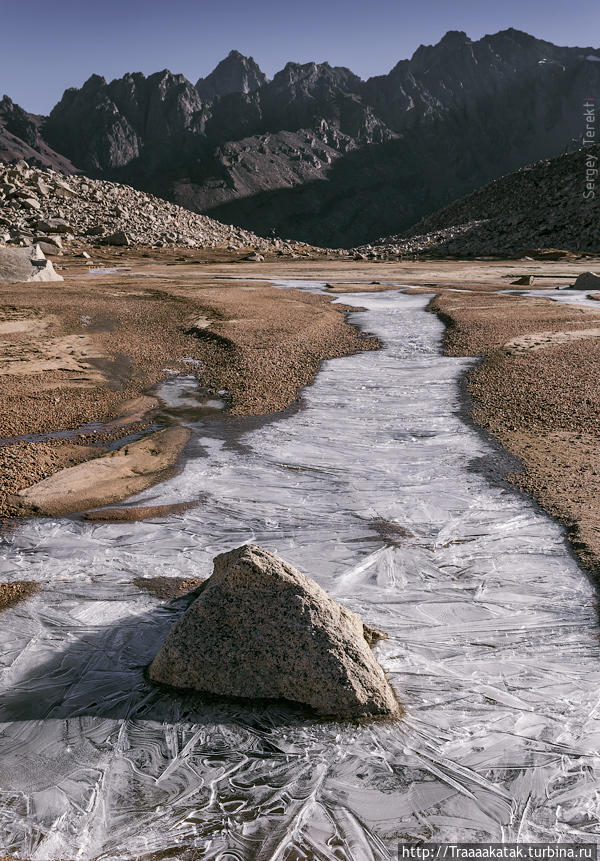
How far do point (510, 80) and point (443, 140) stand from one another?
89.8 ft

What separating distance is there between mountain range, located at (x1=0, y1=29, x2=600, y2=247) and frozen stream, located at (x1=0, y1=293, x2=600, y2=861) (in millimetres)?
106877

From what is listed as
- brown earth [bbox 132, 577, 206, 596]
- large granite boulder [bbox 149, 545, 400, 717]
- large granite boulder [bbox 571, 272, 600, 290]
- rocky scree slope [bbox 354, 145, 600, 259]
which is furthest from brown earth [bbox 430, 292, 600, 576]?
rocky scree slope [bbox 354, 145, 600, 259]

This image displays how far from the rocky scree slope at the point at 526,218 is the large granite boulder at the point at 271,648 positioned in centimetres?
4867

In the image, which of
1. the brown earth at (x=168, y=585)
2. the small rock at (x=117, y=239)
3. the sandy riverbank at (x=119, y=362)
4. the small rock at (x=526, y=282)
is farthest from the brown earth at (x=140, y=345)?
the small rock at (x=117, y=239)

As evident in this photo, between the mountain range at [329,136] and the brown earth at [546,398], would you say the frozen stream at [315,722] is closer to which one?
the brown earth at [546,398]

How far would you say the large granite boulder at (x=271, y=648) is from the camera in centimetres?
456

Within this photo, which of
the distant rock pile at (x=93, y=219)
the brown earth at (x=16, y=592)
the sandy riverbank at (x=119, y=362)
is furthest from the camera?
the distant rock pile at (x=93, y=219)

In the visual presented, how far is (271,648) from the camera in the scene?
182 inches

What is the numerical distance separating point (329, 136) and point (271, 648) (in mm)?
141681

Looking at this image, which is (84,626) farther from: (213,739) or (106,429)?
(106,429)

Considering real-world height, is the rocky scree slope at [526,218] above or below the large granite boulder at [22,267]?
above

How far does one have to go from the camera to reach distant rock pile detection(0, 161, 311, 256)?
4428 centimetres

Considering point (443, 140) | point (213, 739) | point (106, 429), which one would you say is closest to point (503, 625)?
point (213, 739)

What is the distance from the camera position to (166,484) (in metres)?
8.53
